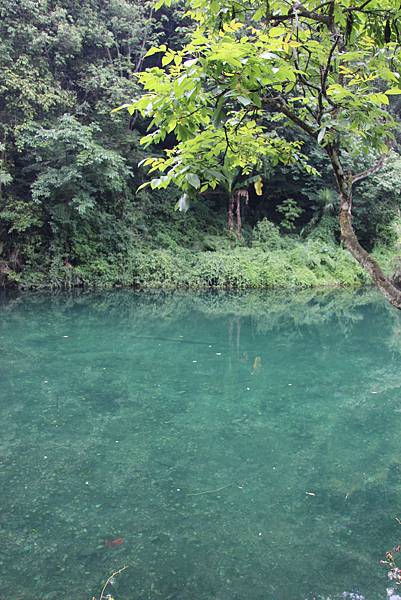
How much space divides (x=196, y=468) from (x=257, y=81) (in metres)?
2.63

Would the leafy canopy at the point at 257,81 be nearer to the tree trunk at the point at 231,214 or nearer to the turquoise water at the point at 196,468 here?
the turquoise water at the point at 196,468

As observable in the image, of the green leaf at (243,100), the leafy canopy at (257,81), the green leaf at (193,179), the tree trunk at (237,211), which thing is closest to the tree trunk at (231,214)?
the tree trunk at (237,211)

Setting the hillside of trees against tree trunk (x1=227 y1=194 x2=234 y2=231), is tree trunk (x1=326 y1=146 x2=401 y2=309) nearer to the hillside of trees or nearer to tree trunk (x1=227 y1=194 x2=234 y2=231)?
the hillside of trees

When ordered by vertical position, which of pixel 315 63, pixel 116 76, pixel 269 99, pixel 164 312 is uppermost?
pixel 116 76

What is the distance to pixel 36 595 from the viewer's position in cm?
222

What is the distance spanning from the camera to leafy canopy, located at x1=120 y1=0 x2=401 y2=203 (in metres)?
1.52

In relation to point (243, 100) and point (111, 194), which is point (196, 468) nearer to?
point (243, 100)

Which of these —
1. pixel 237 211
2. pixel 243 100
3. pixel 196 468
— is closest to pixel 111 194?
pixel 237 211

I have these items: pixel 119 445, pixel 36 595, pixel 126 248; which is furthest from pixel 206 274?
pixel 36 595

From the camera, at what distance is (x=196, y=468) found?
342 cm

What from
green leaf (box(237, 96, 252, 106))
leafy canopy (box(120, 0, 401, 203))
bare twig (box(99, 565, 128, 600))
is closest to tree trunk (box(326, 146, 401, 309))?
leafy canopy (box(120, 0, 401, 203))

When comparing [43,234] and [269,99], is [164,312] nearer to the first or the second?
[43,234]

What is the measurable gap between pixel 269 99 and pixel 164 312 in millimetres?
7762

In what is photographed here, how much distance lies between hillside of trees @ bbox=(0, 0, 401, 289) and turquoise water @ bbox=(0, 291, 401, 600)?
5.05 metres
